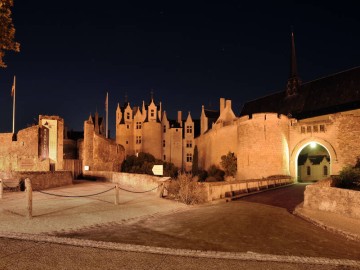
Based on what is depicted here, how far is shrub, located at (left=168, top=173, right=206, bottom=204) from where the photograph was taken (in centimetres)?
1309

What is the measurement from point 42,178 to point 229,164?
80.0 ft

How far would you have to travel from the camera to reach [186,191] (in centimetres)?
1309

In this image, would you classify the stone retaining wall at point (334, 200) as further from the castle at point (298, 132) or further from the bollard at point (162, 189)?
the castle at point (298, 132)

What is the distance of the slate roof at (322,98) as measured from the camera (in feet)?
115

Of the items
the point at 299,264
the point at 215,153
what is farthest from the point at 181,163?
the point at 299,264

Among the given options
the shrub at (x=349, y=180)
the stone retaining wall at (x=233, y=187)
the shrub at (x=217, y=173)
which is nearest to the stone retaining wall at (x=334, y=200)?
the shrub at (x=349, y=180)

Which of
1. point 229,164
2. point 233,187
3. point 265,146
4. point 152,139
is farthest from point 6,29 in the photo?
point 152,139

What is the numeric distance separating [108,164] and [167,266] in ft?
86.4

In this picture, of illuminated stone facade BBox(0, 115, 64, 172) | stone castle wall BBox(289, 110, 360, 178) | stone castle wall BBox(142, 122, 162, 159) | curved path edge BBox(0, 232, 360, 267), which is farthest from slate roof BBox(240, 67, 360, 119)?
curved path edge BBox(0, 232, 360, 267)

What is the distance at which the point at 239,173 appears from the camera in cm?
3269

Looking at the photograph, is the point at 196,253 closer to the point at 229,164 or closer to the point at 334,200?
the point at 334,200

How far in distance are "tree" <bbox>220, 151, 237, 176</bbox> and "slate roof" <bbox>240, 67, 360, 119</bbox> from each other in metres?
9.45

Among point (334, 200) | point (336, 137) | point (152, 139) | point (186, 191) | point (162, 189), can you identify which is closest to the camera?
point (334, 200)

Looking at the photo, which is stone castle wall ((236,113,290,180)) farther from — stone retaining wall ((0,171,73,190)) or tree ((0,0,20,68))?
tree ((0,0,20,68))
